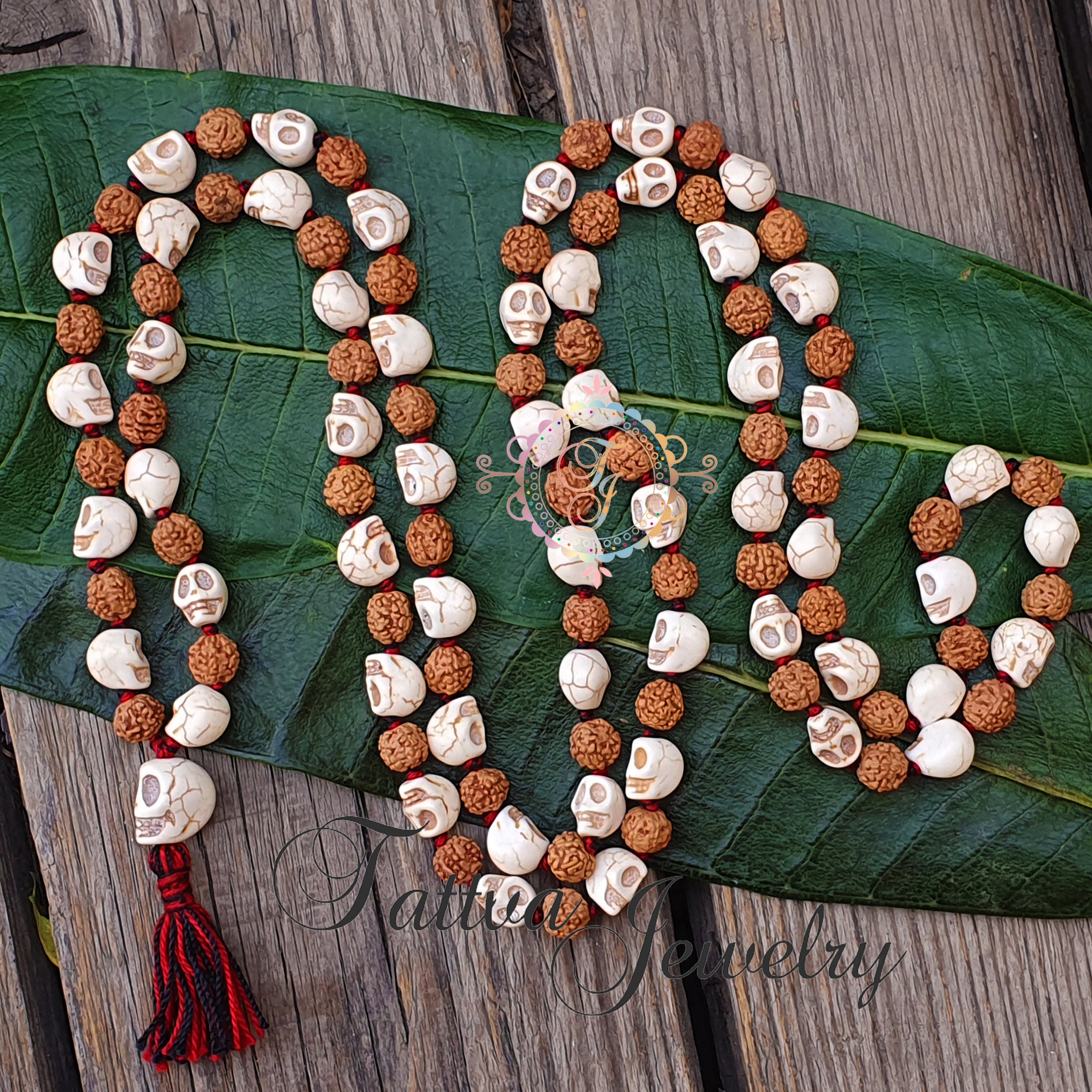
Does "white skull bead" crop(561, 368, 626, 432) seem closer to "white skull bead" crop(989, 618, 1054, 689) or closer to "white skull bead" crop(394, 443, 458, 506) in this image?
"white skull bead" crop(394, 443, 458, 506)

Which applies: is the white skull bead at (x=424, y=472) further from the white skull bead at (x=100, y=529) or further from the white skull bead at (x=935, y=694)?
the white skull bead at (x=935, y=694)

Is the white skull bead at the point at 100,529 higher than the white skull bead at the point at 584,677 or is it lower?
higher

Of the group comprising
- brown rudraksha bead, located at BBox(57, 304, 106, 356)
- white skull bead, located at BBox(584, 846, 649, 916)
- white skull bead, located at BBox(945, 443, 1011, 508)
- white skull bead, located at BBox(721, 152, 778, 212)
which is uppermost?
white skull bead, located at BBox(721, 152, 778, 212)

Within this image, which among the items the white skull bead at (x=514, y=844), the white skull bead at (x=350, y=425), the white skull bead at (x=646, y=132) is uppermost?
the white skull bead at (x=646, y=132)

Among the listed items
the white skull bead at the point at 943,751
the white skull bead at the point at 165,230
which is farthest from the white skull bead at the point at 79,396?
the white skull bead at the point at 943,751

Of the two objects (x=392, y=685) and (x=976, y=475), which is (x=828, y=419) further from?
(x=392, y=685)

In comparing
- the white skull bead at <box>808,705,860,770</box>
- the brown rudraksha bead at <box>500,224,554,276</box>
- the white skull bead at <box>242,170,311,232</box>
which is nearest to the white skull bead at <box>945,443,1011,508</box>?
the white skull bead at <box>808,705,860,770</box>
